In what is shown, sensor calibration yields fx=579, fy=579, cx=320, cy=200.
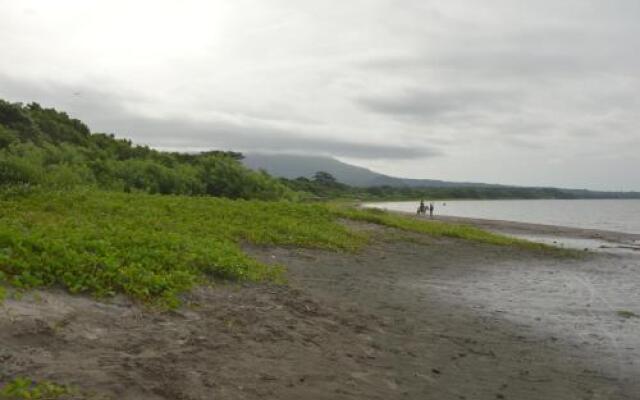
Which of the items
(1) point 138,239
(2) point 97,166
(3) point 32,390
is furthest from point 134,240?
(2) point 97,166

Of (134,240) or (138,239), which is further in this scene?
(138,239)

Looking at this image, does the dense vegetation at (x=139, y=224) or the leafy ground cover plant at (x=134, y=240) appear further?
the dense vegetation at (x=139, y=224)

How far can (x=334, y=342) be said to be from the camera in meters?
8.92

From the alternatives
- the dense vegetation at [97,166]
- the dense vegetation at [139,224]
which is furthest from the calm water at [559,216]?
the dense vegetation at [139,224]

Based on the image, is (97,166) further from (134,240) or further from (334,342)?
(334,342)

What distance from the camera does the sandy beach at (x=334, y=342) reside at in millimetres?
6379

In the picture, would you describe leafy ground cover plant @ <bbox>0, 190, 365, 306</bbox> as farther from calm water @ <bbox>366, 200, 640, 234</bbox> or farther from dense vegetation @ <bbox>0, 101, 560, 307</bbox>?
calm water @ <bbox>366, 200, 640, 234</bbox>

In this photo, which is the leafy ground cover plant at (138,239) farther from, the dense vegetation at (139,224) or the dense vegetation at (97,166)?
the dense vegetation at (97,166)

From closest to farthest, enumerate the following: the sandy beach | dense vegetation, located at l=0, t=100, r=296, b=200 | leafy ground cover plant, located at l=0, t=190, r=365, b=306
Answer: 1. the sandy beach
2. leafy ground cover plant, located at l=0, t=190, r=365, b=306
3. dense vegetation, located at l=0, t=100, r=296, b=200

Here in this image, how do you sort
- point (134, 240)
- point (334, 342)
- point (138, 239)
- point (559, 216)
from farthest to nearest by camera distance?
point (559, 216), point (138, 239), point (134, 240), point (334, 342)

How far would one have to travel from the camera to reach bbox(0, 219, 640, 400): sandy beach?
638 cm

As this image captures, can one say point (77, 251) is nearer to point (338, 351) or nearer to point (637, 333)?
point (338, 351)

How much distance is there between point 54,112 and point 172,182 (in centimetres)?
2608

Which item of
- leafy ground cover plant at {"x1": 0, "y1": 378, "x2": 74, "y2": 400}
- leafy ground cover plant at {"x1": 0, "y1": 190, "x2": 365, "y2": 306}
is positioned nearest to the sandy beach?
leafy ground cover plant at {"x1": 0, "y1": 378, "x2": 74, "y2": 400}
